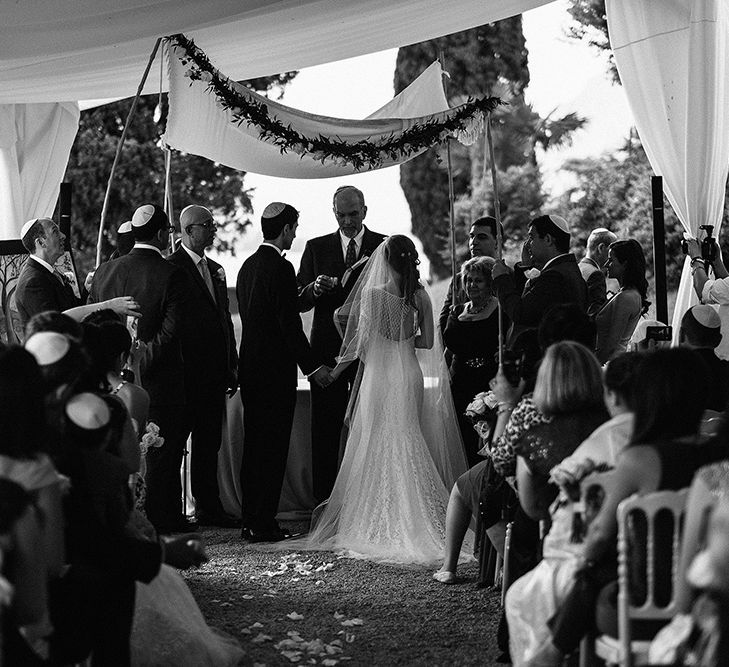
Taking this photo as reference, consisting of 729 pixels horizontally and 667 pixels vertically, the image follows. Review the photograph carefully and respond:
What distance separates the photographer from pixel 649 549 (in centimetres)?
271

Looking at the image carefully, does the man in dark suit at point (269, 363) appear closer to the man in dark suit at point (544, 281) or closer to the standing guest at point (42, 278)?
the standing guest at point (42, 278)

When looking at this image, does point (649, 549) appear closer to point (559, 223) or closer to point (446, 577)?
point (446, 577)

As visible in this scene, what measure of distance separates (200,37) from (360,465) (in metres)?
2.72

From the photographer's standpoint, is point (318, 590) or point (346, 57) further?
point (346, 57)

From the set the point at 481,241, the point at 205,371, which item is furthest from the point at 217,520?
the point at 481,241

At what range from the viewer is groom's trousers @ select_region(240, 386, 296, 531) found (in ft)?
21.4

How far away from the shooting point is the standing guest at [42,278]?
6.08 m

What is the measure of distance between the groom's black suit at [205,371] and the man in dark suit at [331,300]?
0.52 metres

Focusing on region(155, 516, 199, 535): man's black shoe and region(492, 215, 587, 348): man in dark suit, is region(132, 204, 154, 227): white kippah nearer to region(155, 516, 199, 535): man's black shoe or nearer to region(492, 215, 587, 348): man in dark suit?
region(155, 516, 199, 535): man's black shoe

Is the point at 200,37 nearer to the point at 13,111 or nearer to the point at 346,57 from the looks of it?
the point at 346,57

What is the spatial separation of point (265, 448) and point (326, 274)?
1.26m

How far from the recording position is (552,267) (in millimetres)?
5824

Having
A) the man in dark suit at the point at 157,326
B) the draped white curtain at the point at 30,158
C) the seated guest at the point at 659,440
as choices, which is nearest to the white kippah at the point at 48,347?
the seated guest at the point at 659,440

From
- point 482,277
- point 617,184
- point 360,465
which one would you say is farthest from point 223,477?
point 617,184
